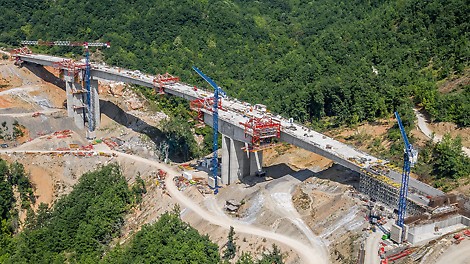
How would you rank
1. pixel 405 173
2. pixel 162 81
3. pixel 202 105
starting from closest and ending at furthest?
pixel 405 173
pixel 202 105
pixel 162 81

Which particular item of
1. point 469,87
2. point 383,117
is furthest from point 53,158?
point 469,87

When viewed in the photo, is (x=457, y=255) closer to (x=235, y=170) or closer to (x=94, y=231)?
(x=235, y=170)

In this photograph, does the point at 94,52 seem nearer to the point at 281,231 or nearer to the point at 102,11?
the point at 102,11

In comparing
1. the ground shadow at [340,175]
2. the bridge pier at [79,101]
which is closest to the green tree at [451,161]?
the ground shadow at [340,175]

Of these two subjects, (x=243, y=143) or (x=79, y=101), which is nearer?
(x=243, y=143)

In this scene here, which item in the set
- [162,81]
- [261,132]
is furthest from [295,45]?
[261,132]

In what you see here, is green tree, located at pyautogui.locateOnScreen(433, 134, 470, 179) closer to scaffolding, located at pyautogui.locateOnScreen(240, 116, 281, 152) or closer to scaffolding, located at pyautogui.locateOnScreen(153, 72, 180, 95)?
scaffolding, located at pyautogui.locateOnScreen(240, 116, 281, 152)
